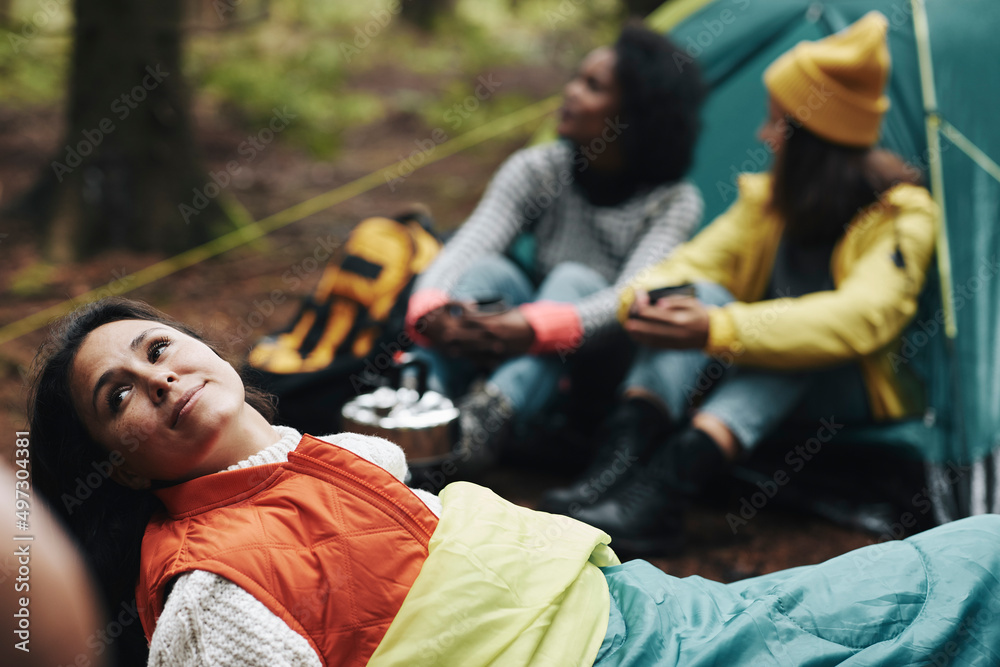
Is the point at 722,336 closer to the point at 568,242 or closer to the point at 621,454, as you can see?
the point at 621,454

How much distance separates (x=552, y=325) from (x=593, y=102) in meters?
0.76

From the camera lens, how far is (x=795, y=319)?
2047 mm

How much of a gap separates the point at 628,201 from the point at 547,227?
0.93 feet

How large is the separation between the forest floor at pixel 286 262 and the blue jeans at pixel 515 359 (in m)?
0.35

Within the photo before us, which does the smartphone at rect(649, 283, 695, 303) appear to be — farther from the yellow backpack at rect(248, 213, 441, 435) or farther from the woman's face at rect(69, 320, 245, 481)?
the woman's face at rect(69, 320, 245, 481)

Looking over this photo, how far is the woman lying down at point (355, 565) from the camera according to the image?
1.05 m

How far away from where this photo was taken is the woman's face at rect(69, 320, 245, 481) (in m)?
1.13

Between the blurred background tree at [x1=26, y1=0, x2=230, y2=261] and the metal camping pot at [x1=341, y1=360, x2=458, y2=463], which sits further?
the blurred background tree at [x1=26, y1=0, x2=230, y2=261]

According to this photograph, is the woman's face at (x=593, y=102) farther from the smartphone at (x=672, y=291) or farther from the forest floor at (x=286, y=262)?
the forest floor at (x=286, y=262)

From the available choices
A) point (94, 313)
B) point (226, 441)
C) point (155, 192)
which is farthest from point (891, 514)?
point (155, 192)

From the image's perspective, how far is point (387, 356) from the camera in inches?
96.3

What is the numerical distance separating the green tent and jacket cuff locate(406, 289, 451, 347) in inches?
42.5

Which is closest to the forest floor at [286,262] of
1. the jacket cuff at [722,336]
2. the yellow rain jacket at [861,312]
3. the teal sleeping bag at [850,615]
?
the yellow rain jacket at [861,312]

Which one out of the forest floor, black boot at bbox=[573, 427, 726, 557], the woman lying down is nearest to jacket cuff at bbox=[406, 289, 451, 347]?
the forest floor
